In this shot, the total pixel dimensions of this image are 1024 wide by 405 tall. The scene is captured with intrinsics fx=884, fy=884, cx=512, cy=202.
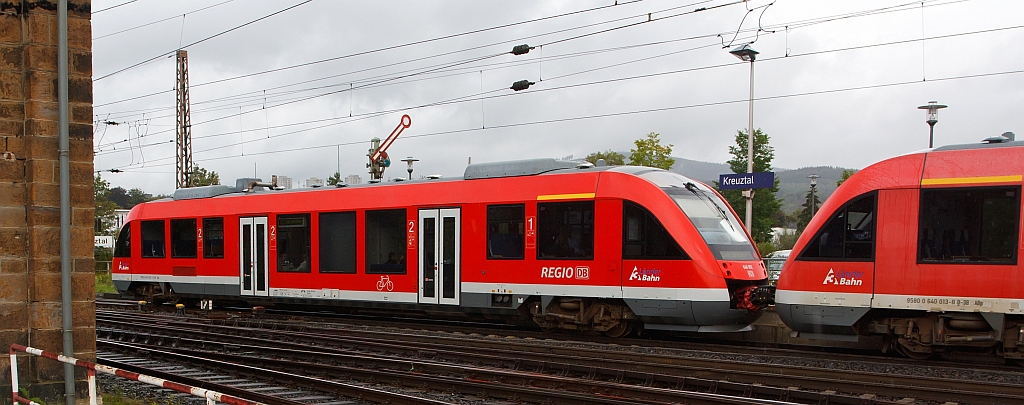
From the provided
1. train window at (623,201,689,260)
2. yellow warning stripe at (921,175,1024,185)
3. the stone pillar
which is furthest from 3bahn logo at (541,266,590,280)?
the stone pillar

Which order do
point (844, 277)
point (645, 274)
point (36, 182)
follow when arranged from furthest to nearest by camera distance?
point (645, 274) < point (844, 277) < point (36, 182)

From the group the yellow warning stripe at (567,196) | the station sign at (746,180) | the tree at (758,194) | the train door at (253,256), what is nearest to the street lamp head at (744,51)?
the station sign at (746,180)

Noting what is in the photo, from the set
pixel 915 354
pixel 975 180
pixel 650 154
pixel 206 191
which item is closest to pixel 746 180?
pixel 915 354

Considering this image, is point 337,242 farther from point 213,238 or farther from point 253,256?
point 213,238

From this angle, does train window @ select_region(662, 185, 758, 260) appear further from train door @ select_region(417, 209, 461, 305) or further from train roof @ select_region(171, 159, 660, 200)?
train door @ select_region(417, 209, 461, 305)

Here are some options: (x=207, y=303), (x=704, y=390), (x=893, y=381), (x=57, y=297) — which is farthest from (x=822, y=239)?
(x=207, y=303)

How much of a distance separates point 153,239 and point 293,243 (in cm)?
583

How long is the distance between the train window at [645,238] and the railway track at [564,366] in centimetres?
163

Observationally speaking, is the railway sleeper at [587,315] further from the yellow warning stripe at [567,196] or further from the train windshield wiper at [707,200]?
the train windshield wiper at [707,200]

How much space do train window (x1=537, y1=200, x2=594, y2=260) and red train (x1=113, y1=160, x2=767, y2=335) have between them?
0.9 inches

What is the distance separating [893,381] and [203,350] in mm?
10221

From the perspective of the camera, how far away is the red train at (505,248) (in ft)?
45.3

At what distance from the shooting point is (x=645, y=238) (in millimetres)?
14102

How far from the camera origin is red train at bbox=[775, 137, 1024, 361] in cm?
1109
